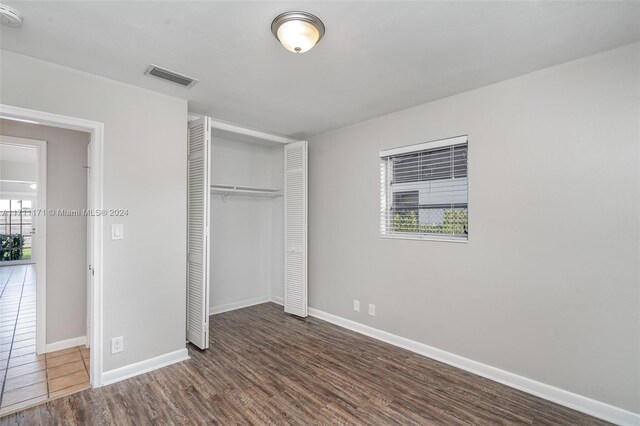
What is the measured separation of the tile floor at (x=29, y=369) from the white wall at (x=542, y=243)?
3.14 meters

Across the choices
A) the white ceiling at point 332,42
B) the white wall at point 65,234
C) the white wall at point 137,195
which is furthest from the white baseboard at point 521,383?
the white wall at point 65,234

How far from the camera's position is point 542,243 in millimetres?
2475

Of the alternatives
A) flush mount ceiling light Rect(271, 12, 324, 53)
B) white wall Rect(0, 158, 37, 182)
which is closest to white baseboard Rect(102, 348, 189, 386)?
flush mount ceiling light Rect(271, 12, 324, 53)

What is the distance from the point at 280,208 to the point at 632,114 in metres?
4.13

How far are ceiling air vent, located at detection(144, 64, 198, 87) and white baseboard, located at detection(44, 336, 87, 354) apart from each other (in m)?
3.03

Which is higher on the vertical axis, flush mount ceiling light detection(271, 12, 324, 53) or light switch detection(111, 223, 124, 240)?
flush mount ceiling light detection(271, 12, 324, 53)

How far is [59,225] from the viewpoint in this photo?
10.9 ft

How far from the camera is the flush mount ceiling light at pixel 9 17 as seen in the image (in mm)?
1741

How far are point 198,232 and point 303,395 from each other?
76.9 inches

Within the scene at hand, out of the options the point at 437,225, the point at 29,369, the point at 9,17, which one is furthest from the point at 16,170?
the point at 437,225

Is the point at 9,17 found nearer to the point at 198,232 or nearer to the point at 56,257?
the point at 198,232

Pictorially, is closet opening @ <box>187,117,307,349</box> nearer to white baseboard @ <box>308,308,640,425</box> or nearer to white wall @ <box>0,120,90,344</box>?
white wall @ <box>0,120,90,344</box>

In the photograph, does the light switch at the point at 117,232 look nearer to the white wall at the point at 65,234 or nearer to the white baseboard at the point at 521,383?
the white wall at the point at 65,234

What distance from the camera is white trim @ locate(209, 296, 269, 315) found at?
449 centimetres
